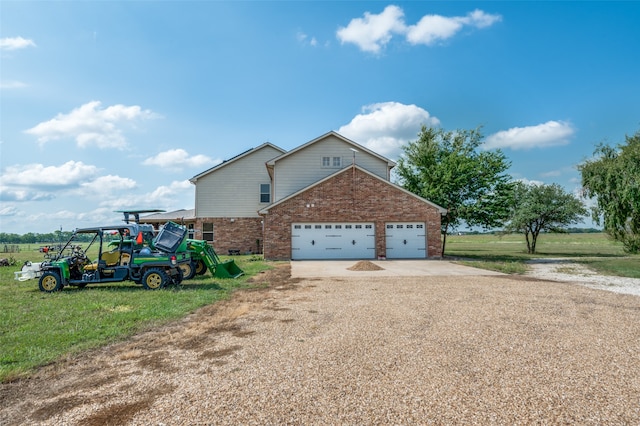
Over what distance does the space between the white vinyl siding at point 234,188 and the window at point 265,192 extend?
0.58ft

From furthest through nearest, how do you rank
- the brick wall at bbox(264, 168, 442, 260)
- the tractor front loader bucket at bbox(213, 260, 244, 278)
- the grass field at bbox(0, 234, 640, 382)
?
the brick wall at bbox(264, 168, 442, 260)
the tractor front loader bucket at bbox(213, 260, 244, 278)
the grass field at bbox(0, 234, 640, 382)

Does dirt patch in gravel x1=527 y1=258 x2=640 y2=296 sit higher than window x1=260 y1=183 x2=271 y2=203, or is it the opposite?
window x1=260 y1=183 x2=271 y2=203

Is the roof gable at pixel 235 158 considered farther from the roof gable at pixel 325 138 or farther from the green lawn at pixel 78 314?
the green lawn at pixel 78 314

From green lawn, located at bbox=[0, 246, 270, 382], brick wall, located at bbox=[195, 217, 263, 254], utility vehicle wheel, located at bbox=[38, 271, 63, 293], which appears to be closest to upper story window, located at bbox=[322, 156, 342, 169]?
brick wall, located at bbox=[195, 217, 263, 254]

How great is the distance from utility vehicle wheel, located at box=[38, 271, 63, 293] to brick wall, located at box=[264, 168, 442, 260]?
11883mm

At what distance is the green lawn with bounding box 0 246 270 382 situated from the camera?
5.62m

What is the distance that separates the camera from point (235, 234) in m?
27.5

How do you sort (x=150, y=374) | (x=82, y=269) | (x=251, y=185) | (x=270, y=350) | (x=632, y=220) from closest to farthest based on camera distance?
(x=150, y=374) → (x=270, y=350) → (x=82, y=269) → (x=632, y=220) → (x=251, y=185)

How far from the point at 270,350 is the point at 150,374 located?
1665 mm

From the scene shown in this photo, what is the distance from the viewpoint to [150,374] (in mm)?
4625

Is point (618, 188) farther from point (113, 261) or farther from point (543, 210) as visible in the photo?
point (113, 261)

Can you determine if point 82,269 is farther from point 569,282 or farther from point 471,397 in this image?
point 569,282

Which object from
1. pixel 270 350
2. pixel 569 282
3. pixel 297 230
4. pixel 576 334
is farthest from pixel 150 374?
pixel 297 230

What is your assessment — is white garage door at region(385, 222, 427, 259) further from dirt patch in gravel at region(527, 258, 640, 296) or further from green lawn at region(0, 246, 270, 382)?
green lawn at region(0, 246, 270, 382)
